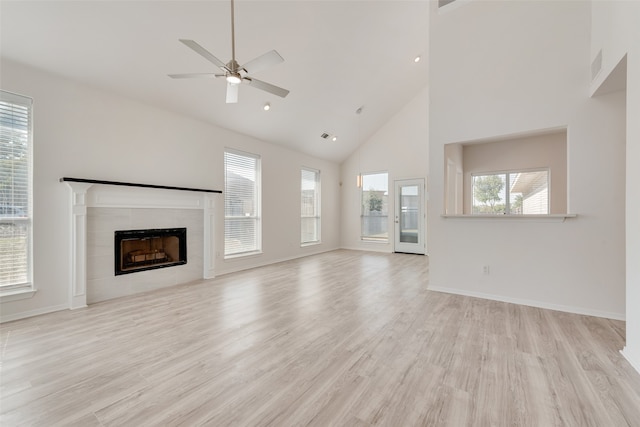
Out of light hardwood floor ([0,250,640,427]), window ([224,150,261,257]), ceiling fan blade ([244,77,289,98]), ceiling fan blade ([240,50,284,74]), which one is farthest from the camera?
window ([224,150,261,257])

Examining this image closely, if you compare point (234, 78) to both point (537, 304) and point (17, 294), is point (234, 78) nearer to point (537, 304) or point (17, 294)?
point (17, 294)

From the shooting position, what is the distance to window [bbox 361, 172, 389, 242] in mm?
8445

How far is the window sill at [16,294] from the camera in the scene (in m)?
3.08

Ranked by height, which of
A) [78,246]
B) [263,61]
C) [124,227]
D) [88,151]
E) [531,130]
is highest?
[263,61]

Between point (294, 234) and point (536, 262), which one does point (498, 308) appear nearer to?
point (536, 262)

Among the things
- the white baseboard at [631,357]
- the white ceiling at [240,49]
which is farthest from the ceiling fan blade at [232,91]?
the white baseboard at [631,357]

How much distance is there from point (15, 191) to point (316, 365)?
3.88m

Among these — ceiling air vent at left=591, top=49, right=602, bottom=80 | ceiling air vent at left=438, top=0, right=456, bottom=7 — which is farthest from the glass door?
ceiling air vent at left=591, top=49, right=602, bottom=80

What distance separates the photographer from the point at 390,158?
8.23 metres

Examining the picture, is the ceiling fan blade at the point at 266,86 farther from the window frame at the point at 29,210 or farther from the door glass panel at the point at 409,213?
the door glass panel at the point at 409,213

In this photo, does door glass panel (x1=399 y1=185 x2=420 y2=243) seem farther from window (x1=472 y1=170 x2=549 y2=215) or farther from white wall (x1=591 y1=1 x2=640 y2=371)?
white wall (x1=591 y1=1 x2=640 y2=371)

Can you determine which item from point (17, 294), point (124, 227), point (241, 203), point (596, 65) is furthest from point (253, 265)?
point (596, 65)

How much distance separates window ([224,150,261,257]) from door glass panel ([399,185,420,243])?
4.18m

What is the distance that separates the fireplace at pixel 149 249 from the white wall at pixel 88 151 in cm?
63
